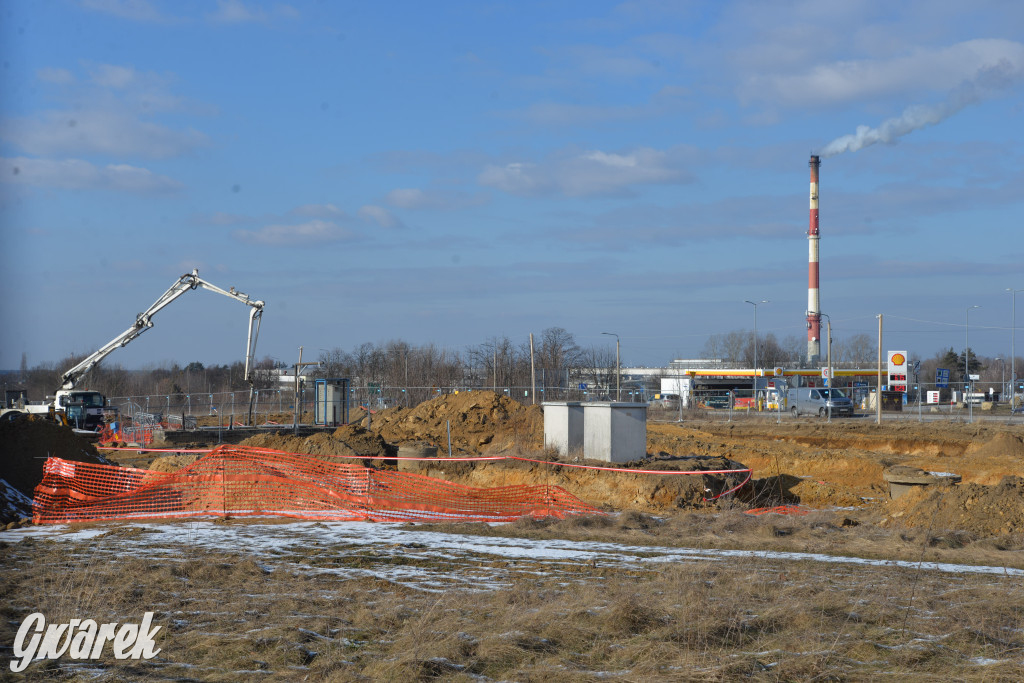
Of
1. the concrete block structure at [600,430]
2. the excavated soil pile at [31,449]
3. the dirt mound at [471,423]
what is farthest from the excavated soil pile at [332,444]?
the concrete block structure at [600,430]

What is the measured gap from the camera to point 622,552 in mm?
11328

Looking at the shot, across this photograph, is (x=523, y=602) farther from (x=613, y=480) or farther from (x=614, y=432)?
(x=614, y=432)

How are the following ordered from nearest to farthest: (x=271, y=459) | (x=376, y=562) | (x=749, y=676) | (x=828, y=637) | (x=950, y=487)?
(x=749, y=676)
(x=828, y=637)
(x=376, y=562)
(x=950, y=487)
(x=271, y=459)

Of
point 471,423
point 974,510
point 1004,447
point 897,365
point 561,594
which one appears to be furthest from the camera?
point 897,365

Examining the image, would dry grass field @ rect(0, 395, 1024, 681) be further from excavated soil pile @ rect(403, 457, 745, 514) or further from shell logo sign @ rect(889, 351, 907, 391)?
shell logo sign @ rect(889, 351, 907, 391)

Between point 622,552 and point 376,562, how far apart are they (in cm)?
323

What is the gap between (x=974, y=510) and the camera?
13734 mm

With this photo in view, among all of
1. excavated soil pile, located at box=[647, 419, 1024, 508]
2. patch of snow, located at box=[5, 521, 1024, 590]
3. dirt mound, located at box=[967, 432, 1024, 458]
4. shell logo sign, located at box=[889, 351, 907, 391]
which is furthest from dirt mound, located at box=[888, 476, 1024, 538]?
shell logo sign, located at box=[889, 351, 907, 391]

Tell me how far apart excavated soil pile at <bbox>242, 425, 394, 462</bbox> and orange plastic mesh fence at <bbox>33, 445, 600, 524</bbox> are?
Result: 4.79m

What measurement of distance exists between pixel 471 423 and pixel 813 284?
229 ft

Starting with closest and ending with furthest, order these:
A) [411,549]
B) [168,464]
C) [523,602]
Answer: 1. [523,602]
2. [411,549]
3. [168,464]

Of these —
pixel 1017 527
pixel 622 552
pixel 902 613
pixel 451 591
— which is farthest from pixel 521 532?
pixel 1017 527

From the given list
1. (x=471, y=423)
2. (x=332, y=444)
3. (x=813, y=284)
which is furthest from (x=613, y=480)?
(x=813, y=284)

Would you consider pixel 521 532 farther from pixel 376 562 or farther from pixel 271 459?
pixel 271 459
